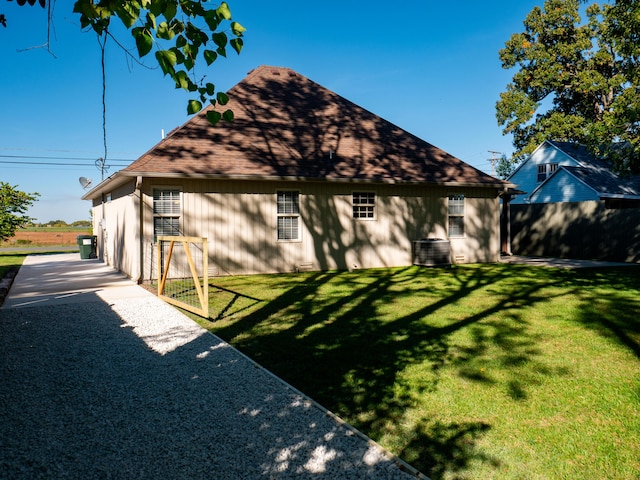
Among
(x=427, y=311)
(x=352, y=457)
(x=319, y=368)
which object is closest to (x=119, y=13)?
(x=352, y=457)

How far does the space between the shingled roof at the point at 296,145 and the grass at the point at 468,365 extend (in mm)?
4177

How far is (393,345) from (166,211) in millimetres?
8410

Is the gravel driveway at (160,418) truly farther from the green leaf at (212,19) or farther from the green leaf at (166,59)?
the green leaf at (212,19)

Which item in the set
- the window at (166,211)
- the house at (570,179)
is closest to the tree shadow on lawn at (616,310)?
the window at (166,211)

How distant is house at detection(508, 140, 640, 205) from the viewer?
954 inches

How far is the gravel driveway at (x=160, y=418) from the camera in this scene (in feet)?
10.1

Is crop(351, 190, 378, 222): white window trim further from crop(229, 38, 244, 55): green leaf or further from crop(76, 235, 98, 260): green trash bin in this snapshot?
crop(76, 235, 98, 260): green trash bin

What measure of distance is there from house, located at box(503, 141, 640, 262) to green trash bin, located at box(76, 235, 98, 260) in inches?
749

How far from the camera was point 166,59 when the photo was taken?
279cm

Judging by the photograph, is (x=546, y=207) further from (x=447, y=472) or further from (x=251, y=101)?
(x=447, y=472)

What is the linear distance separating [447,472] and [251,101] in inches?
562

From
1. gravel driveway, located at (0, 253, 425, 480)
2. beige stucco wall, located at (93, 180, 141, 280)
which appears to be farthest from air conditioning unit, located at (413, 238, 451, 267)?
gravel driveway, located at (0, 253, 425, 480)

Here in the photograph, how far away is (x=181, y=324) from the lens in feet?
24.0

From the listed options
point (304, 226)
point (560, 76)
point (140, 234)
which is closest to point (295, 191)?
point (304, 226)
